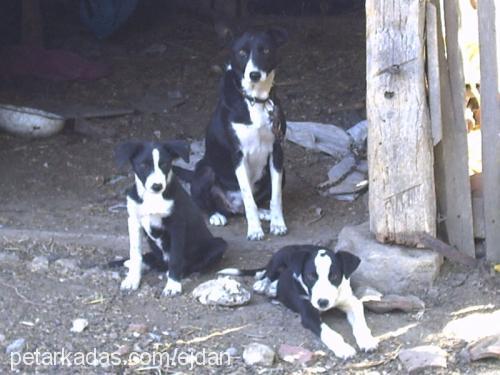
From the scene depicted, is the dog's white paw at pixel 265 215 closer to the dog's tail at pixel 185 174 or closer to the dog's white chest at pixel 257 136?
the dog's white chest at pixel 257 136

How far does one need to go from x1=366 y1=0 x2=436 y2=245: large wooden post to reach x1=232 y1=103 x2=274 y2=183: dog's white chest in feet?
4.41

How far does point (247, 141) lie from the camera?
7754 millimetres

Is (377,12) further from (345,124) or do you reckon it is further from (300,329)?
(345,124)

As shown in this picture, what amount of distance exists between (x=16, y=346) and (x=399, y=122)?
242 centimetres

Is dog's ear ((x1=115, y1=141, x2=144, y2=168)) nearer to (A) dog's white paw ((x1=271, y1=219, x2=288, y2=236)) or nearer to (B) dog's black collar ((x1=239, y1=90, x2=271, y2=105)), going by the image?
(B) dog's black collar ((x1=239, y1=90, x2=271, y2=105))

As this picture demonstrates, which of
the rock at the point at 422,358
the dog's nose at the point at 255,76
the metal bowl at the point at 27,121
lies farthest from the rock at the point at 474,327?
the metal bowl at the point at 27,121

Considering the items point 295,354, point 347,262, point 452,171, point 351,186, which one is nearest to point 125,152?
point 347,262

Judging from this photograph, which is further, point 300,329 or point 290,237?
point 290,237

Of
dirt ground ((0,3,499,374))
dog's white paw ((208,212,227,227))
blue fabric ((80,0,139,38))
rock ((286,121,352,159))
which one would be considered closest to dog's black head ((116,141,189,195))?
dirt ground ((0,3,499,374))

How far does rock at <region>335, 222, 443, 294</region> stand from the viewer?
6.46m

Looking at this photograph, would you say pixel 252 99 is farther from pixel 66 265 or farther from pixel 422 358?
pixel 422 358

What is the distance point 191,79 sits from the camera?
10.9 meters

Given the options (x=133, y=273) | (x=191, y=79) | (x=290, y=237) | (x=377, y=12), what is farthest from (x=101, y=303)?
(x=191, y=79)

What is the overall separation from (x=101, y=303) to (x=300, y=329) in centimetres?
114
